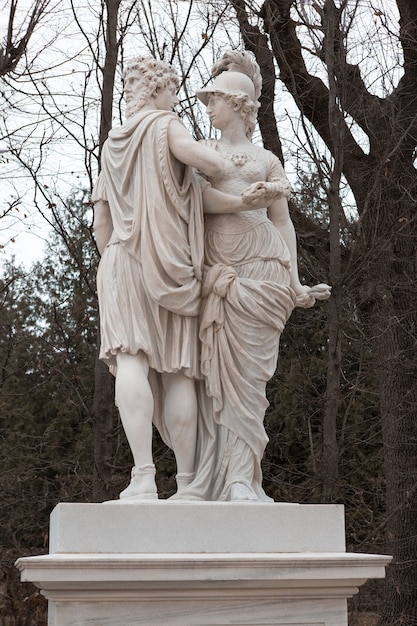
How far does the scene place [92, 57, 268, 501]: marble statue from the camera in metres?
5.15

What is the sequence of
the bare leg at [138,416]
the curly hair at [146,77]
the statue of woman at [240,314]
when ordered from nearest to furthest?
1. the bare leg at [138,416]
2. the statue of woman at [240,314]
3. the curly hair at [146,77]

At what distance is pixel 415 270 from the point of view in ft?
36.5

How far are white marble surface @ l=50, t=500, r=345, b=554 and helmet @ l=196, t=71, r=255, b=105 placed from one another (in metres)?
2.16

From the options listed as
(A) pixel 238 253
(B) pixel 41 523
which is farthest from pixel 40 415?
(A) pixel 238 253

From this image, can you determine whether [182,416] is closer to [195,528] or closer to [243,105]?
[195,528]

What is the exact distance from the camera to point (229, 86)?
18.7 feet

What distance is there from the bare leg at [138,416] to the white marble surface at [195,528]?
239 mm

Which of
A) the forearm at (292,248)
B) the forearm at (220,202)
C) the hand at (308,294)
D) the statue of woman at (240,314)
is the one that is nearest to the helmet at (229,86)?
the statue of woman at (240,314)

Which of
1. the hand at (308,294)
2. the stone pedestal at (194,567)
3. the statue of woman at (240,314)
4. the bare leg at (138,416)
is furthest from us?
the hand at (308,294)

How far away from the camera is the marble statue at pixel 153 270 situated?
5148 mm

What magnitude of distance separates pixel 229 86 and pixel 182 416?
5.80 ft

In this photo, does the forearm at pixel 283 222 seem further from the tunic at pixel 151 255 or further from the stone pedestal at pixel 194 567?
the stone pedestal at pixel 194 567

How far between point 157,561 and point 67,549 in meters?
0.41

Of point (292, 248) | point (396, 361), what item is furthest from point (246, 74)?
point (396, 361)
